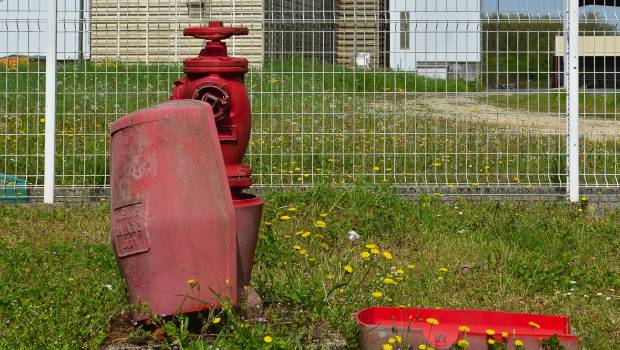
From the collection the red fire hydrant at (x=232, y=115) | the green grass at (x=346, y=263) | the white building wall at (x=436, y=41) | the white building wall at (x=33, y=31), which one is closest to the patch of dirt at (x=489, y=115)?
the white building wall at (x=436, y=41)

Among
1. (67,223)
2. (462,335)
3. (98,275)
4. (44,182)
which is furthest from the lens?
(44,182)

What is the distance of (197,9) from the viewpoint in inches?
414

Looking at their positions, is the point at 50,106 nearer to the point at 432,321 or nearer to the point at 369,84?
the point at 369,84

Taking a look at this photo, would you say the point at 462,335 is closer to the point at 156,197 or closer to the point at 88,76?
the point at 156,197

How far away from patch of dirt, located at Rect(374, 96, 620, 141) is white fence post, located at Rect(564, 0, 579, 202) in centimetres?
34

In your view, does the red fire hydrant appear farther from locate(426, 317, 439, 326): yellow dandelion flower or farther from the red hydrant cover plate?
locate(426, 317, 439, 326): yellow dandelion flower

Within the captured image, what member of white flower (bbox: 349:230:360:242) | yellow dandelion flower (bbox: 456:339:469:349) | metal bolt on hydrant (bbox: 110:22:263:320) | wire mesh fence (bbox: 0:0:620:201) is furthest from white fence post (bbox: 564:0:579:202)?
metal bolt on hydrant (bbox: 110:22:263:320)

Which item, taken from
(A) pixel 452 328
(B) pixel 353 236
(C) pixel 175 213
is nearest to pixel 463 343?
(A) pixel 452 328

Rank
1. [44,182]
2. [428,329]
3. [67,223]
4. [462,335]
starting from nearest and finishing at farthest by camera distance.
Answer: [462,335] → [428,329] → [67,223] → [44,182]

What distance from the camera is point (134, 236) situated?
16.3 ft

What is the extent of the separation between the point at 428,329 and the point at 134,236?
1.59m

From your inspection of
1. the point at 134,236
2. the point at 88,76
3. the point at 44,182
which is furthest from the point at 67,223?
the point at 134,236

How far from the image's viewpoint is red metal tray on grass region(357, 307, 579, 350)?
15.7ft

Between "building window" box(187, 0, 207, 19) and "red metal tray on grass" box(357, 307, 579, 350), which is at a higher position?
"building window" box(187, 0, 207, 19)
